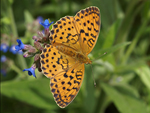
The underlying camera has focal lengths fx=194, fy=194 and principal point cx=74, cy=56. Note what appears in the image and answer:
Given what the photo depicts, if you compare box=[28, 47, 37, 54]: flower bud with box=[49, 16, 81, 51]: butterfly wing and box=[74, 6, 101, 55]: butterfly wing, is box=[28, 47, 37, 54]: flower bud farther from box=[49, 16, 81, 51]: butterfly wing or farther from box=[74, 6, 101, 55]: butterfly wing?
box=[74, 6, 101, 55]: butterfly wing

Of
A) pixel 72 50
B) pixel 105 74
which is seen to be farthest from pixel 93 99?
pixel 72 50

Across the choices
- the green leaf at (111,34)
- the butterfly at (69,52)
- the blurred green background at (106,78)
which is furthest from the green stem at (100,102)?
the butterfly at (69,52)

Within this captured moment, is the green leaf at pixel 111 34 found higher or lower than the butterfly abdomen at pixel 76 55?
higher

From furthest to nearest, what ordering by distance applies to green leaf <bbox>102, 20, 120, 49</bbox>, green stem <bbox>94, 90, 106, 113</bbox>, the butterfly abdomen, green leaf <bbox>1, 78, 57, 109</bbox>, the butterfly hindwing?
green stem <bbox>94, 90, 106, 113</bbox>
green leaf <bbox>1, 78, 57, 109</bbox>
green leaf <bbox>102, 20, 120, 49</bbox>
the butterfly abdomen
the butterfly hindwing

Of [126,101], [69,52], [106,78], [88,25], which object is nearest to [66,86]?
[69,52]

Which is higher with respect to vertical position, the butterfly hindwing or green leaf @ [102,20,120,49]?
green leaf @ [102,20,120,49]

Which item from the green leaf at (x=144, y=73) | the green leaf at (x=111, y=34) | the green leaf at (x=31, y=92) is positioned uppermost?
the green leaf at (x=111, y=34)

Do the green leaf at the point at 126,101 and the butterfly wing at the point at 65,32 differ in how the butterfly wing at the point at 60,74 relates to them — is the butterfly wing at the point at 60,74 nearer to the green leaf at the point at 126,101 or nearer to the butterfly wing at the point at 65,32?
the butterfly wing at the point at 65,32

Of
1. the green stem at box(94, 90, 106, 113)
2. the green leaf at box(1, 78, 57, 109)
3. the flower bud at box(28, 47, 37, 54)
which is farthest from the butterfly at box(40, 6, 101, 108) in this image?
the green stem at box(94, 90, 106, 113)
